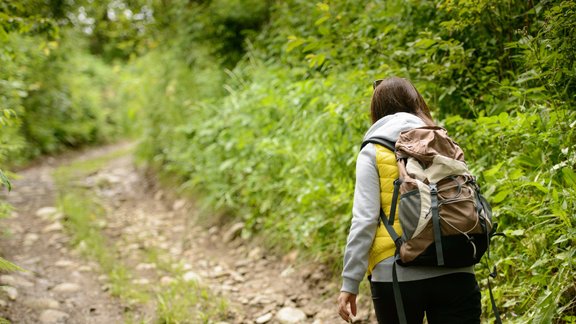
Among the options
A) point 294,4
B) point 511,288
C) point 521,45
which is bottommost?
point 511,288

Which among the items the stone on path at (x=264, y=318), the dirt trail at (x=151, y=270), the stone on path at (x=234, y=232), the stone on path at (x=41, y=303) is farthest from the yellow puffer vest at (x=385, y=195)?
the stone on path at (x=234, y=232)

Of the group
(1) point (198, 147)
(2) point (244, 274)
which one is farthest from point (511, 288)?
(1) point (198, 147)

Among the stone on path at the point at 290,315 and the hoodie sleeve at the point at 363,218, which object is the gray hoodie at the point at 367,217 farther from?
the stone on path at the point at 290,315

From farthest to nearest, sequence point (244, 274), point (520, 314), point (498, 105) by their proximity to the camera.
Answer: point (244, 274)
point (498, 105)
point (520, 314)

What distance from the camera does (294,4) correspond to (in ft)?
18.4

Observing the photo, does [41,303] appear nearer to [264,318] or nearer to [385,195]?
[264,318]

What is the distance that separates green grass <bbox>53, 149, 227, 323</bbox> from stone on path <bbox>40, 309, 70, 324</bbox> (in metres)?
0.47

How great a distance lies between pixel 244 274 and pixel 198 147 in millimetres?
2567

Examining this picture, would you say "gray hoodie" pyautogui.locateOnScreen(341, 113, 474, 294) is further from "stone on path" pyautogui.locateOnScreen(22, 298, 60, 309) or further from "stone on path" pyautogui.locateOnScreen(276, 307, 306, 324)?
"stone on path" pyautogui.locateOnScreen(22, 298, 60, 309)

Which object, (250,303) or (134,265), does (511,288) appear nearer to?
(250,303)

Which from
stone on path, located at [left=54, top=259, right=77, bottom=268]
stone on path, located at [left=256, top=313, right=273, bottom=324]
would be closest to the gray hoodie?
stone on path, located at [left=256, top=313, right=273, bottom=324]

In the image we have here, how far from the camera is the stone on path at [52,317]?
3544 mm

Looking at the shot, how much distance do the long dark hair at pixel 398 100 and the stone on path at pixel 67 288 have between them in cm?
338

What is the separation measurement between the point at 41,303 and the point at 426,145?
11.3 feet
